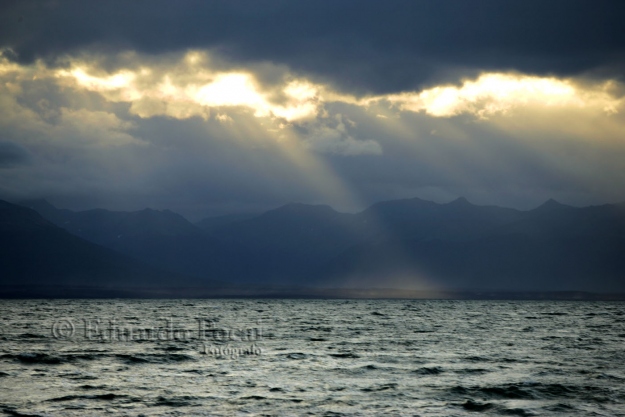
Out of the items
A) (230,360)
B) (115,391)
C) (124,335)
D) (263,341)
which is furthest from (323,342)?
(115,391)

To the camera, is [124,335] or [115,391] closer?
[115,391]

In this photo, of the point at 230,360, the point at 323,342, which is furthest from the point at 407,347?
the point at 230,360

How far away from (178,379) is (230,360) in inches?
429

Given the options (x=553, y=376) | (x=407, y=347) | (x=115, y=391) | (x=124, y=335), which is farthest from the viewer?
(x=124, y=335)

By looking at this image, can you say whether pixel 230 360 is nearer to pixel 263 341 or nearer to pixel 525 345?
pixel 263 341

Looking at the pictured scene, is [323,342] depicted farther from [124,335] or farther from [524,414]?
[524,414]

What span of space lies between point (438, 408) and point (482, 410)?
8.04ft

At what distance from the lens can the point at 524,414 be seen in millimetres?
35125

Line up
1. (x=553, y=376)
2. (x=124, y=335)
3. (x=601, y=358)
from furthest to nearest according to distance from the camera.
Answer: (x=124, y=335), (x=601, y=358), (x=553, y=376)

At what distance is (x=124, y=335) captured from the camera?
8400 centimetres

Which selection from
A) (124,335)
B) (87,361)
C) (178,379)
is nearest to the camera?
(178,379)

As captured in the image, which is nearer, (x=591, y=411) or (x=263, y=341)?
(x=591, y=411)

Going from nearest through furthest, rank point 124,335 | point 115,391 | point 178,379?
point 115,391 → point 178,379 → point 124,335

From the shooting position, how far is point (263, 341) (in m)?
74.4
